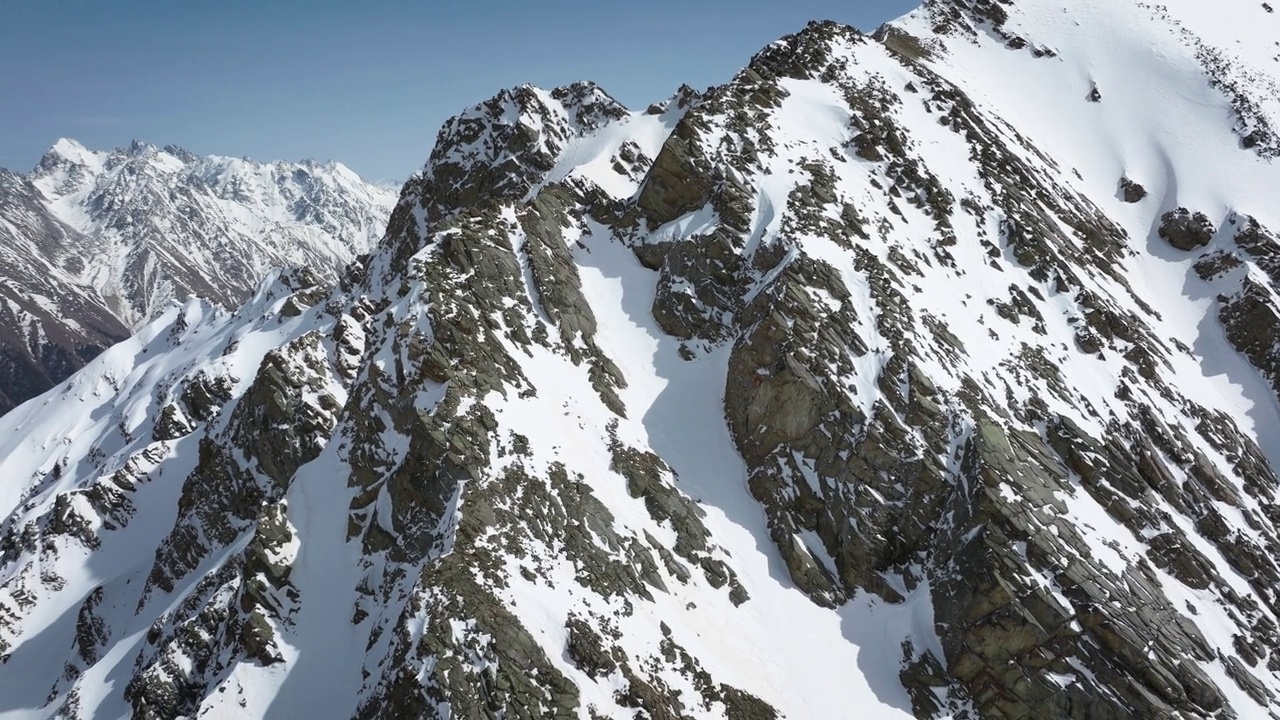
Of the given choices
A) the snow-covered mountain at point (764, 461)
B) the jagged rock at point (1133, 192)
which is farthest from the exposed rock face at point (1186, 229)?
the jagged rock at point (1133, 192)

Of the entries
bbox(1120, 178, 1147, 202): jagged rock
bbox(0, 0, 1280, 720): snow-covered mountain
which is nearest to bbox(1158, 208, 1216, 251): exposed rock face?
bbox(0, 0, 1280, 720): snow-covered mountain

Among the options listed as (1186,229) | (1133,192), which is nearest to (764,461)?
(1186,229)

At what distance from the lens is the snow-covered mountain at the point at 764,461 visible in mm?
32781

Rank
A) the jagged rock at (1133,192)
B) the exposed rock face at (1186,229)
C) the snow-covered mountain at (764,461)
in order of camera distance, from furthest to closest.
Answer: the jagged rock at (1133,192) < the exposed rock face at (1186,229) < the snow-covered mountain at (764,461)

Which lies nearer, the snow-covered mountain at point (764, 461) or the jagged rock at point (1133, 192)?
the snow-covered mountain at point (764, 461)

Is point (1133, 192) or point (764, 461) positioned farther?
point (1133, 192)

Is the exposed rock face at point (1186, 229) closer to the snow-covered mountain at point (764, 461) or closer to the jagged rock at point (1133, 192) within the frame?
the snow-covered mountain at point (764, 461)

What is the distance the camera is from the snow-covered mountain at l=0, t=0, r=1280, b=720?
108 ft

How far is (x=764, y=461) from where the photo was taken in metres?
44.1

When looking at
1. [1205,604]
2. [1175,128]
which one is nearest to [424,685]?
[1205,604]

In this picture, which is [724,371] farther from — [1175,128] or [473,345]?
[1175,128]

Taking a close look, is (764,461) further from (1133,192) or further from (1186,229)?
(1133,192)

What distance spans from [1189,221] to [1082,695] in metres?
54.2

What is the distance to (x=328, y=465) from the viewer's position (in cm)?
4141
